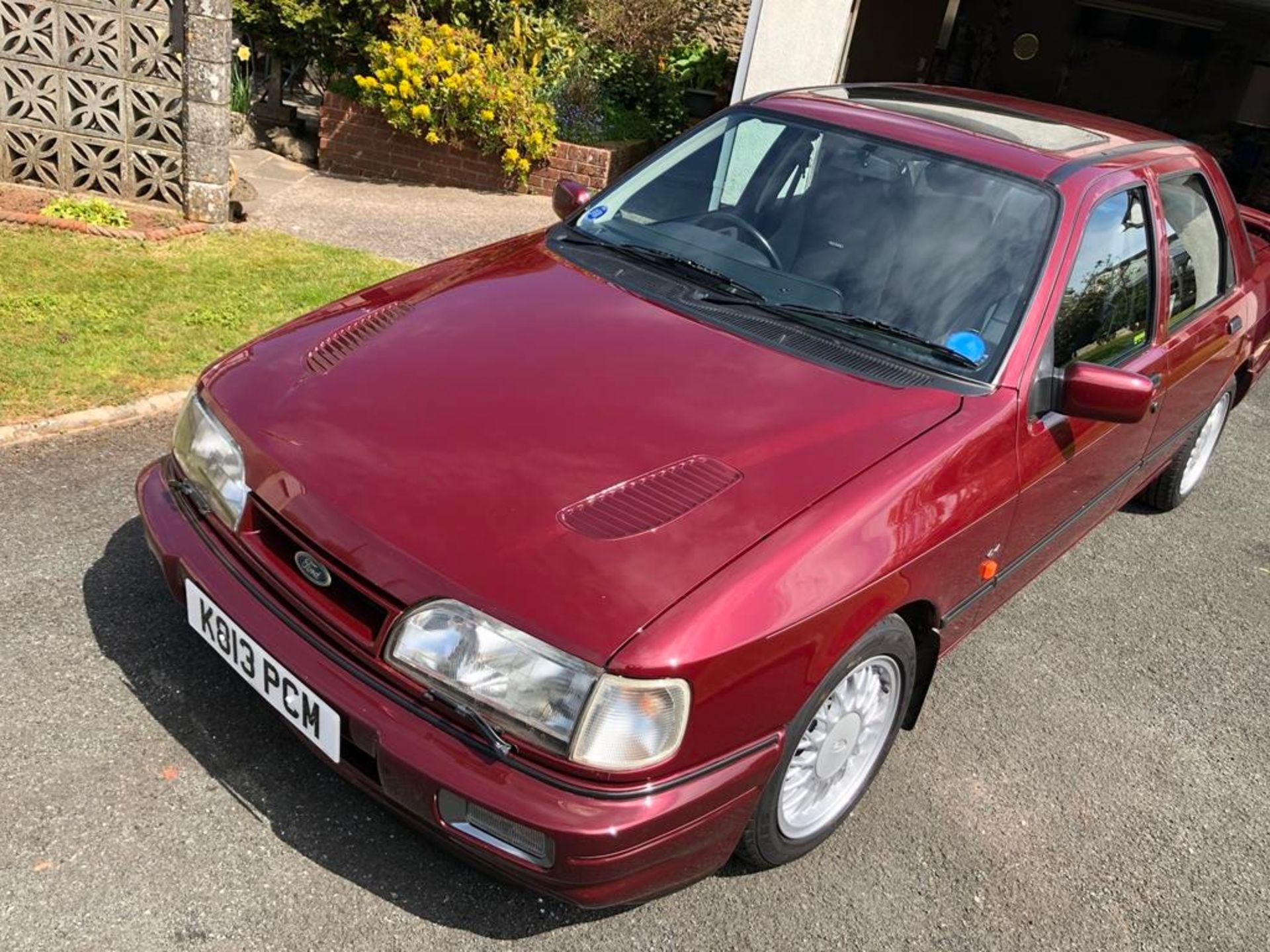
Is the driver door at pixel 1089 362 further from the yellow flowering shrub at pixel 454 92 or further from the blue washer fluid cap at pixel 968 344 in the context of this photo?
Result: the yellow flowering shrub at pixel 454 92

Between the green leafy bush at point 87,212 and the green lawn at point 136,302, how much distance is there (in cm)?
23

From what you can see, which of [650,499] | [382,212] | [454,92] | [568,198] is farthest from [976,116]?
[454,92]

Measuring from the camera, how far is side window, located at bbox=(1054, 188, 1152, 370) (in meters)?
3.16

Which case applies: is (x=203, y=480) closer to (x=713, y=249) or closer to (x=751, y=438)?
(x=751, y=438)

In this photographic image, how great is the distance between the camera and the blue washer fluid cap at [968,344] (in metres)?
2.94

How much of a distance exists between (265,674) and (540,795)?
29.8 inches

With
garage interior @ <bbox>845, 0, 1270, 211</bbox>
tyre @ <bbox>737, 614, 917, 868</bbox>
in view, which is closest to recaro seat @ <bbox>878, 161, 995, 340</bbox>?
tyre @ <bbox>737, 614, 917, 868</bbox>

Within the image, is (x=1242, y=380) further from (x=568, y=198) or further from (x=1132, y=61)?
(x=1132, y=61)

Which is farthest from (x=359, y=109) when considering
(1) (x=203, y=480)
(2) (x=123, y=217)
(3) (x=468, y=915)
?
(3) (x=468, y=915)

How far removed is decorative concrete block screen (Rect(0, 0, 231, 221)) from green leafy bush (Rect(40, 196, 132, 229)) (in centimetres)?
31

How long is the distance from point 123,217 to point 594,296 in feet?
14.5

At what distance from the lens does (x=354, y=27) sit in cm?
906

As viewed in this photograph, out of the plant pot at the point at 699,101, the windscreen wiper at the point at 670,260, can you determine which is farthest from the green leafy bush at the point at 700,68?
the windscreen wiper at the point at 670,260

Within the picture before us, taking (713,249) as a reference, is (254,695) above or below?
below
